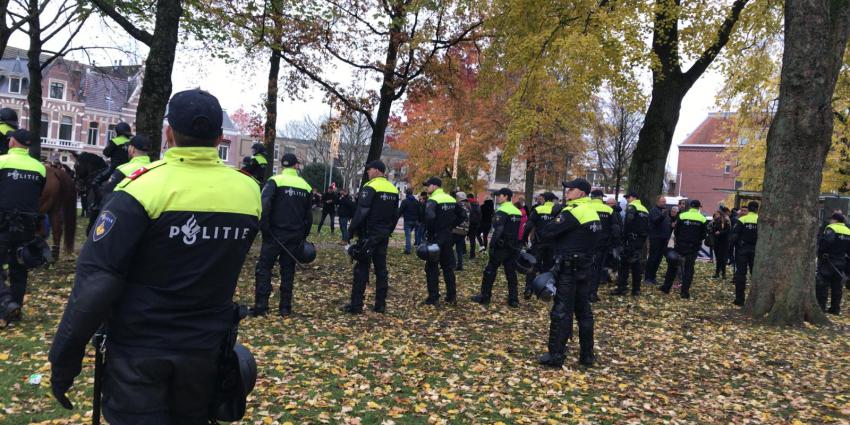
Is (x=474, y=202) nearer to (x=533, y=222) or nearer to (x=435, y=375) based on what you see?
(x=533, y=222)

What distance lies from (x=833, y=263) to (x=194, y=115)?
44.4ft

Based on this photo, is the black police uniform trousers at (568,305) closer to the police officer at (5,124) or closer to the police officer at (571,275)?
the police officer at (571,275)

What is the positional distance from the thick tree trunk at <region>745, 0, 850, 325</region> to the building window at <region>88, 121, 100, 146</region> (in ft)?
191

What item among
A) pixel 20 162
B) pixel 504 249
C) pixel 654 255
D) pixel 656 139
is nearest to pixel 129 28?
pixel 20 162

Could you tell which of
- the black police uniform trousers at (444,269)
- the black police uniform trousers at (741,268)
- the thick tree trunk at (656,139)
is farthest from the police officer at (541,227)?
the thick tree trunk at (656,139)

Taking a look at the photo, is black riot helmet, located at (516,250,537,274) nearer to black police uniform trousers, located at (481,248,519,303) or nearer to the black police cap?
black police uniform trousers, located at (481,248,519,303)

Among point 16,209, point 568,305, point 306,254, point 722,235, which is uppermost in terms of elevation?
point 722,235

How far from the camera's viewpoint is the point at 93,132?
5559cm

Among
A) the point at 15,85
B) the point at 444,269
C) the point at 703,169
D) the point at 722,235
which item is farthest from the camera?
the point at 703,169

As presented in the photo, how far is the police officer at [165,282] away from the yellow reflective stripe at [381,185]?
5942 millimetres

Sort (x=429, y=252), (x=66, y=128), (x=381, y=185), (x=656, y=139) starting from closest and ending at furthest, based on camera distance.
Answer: (x=381, y=185)
(x=429, y=252)
(x=656, y=139)
(x=66, y=128)

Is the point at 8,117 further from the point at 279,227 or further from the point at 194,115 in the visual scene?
the point at 194,115

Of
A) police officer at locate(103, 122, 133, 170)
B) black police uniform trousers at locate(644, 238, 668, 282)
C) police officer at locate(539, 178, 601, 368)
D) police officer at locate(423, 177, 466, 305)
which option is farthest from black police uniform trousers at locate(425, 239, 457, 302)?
black police uniform trousers at locate(644, 238, 668, 282)

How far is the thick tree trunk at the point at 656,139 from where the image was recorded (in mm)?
15861
